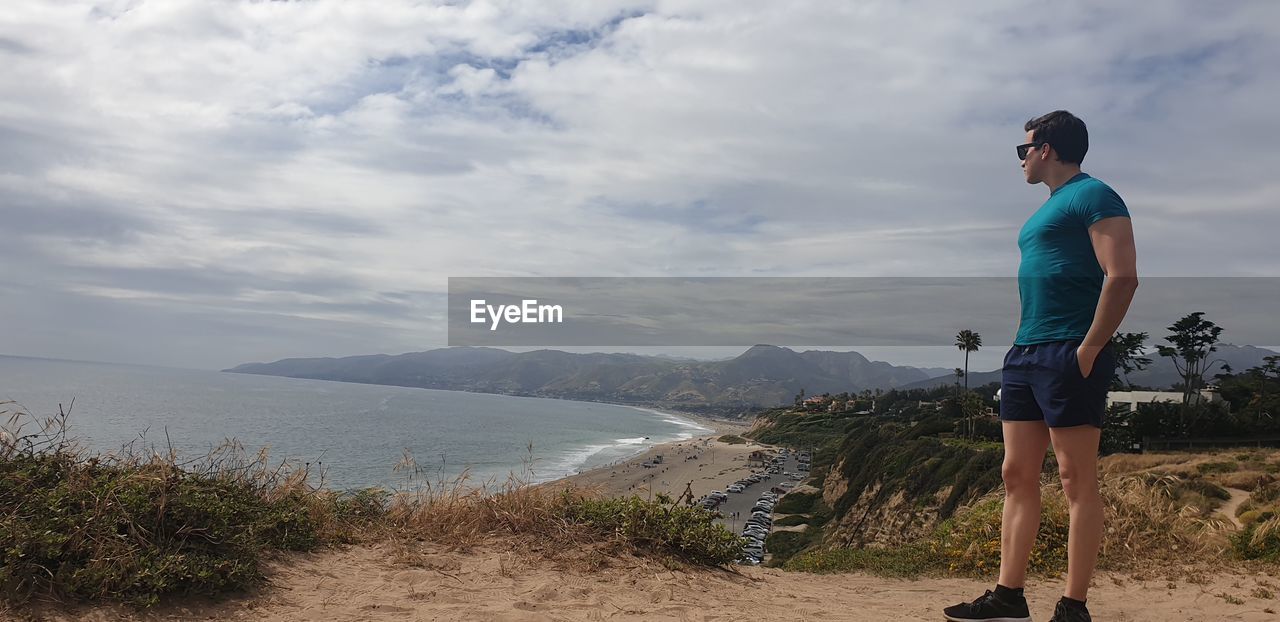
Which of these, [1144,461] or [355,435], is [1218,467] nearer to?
[1144,461]

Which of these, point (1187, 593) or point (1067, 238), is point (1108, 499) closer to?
point (1187, 593)

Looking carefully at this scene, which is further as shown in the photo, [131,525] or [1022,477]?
[131,525]

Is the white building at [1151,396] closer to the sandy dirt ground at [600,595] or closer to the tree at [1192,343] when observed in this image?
the tree at [1192,343]

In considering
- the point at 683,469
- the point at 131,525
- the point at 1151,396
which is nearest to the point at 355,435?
the point at 683,469

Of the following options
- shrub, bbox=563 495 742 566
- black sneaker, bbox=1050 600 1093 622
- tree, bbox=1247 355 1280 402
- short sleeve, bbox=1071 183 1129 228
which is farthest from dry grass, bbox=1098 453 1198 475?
short sleeve, bbox=1071 183 1129 228

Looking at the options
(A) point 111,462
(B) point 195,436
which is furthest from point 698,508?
(B) point 195,436

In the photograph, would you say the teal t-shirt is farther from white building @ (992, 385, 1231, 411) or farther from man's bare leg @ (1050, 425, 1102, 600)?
white building @ (992, 385, 1231, 411)
